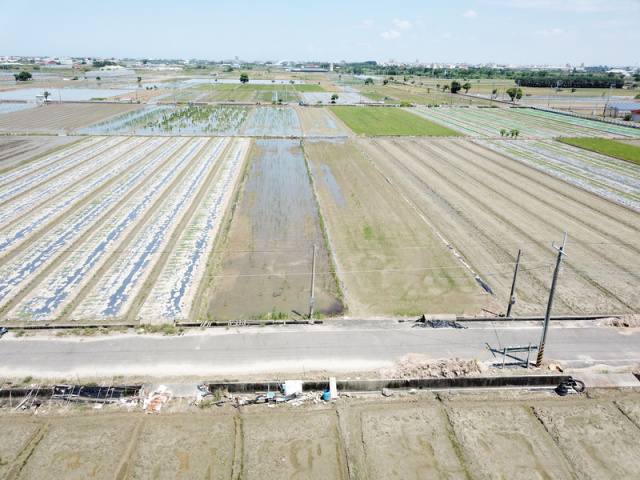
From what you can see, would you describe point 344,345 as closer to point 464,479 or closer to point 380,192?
point 464,479

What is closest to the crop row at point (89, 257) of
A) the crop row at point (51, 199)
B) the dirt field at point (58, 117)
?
the crop row at point (51, 199)

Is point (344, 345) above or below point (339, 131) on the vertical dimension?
below

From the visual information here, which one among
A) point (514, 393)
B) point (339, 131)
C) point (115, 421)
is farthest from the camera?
point (339, 131)

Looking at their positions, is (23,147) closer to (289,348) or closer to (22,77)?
(289,348)

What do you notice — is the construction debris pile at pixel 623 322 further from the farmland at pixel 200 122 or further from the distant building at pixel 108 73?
the distant building at pixel 108 73

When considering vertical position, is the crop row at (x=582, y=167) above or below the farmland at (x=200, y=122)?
below

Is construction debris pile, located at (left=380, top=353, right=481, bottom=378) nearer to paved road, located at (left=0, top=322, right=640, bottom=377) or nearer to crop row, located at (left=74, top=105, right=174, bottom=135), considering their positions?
paved road, located at (left=0, top=322, right=640, bottom=377)

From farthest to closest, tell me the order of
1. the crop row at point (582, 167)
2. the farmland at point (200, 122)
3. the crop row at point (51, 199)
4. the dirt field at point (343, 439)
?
the farmland at point (200, 122) < the crop row at point (582, 167) < the crop row at point (51, 199) < the dirt field at point (343, 439)

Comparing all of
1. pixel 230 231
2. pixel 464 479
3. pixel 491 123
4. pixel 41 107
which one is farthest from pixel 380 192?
pixel 41 107
